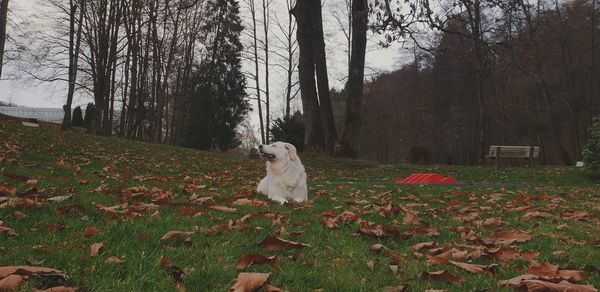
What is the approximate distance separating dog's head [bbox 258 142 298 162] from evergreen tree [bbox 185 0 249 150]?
32403 mm

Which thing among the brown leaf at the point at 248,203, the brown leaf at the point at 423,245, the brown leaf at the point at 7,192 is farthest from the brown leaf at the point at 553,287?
the brown leaf at the point at 7,192

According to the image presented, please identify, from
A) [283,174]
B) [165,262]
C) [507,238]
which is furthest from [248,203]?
[165,262]

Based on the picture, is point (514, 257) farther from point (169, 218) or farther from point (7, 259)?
point (7, 259)

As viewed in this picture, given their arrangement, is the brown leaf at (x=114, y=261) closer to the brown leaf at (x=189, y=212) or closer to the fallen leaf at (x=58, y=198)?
the brown leaf at (x=189, y=212)

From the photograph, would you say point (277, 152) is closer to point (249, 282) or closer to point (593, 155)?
point (249, 282)

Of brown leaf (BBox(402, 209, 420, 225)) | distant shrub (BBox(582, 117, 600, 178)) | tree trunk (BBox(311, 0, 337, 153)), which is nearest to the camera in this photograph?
brown leaf (BBox(402, 209, 420, 225))

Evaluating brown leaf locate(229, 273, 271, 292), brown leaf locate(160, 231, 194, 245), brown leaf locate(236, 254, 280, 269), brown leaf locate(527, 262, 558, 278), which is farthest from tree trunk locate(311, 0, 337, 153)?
brown leaf locate(229, 273, 271, 292)

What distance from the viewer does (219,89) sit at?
4003 cm

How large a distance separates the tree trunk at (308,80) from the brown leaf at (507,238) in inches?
619

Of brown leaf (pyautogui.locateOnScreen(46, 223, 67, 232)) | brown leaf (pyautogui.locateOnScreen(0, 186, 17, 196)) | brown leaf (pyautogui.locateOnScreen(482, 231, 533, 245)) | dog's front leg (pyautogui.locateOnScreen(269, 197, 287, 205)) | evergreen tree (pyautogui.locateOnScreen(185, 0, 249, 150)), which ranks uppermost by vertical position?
evergreen tree (pyautogui.locateOnScreen(185, 0, 249, 150))

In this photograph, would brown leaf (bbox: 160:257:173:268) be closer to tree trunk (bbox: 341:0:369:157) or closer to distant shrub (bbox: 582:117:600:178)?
tree trunk (bbox: 341:0:369:157)

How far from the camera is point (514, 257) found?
3.29m

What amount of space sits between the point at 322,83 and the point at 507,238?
17.4 meters

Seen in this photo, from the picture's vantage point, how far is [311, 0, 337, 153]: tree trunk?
20.7 m
